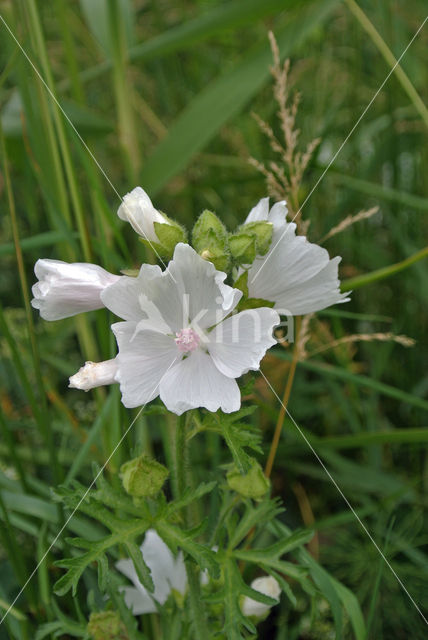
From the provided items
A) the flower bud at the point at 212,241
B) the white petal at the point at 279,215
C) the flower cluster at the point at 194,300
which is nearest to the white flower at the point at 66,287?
the flower cluster at the point at 194,300

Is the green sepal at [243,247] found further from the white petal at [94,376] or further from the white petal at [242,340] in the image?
the white petal at [94,376]

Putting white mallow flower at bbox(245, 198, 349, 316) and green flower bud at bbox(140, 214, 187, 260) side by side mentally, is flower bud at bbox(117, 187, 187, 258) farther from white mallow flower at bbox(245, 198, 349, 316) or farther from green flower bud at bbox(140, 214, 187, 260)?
white mallow flower at bbox(245, 198, 349, 316)

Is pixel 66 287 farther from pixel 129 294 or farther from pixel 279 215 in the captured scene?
pixel 279 215

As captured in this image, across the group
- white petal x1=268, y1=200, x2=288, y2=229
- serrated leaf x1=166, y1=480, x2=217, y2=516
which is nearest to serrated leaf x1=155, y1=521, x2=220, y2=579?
serrated leaf x1=166, y1=480, x2=217, y2=516

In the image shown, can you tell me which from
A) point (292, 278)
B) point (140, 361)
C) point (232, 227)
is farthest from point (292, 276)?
point (232, 227)

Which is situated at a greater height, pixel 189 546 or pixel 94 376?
pixel 94 376
